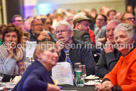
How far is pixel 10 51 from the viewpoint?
4.88m

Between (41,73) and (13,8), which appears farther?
Answer: (13,8)

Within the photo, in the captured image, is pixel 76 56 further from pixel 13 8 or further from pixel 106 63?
pixel 13 8

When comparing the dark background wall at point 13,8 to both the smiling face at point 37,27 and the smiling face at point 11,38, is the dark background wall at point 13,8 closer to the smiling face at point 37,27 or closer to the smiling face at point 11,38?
the smiling face at point 37,27

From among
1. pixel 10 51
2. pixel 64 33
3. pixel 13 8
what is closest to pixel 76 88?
pixel 64 33

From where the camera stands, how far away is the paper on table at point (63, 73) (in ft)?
12.1

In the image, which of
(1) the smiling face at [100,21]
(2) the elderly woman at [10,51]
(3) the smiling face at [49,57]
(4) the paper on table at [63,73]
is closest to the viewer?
(3) the smiling face at [49,57]

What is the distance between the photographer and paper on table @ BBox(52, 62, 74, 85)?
12.1ft

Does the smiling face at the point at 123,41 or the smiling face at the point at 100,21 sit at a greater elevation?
the smiling face at the point at 123,41

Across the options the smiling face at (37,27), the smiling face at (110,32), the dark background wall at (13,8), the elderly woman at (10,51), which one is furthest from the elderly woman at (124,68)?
the dark background wall at (13,8)

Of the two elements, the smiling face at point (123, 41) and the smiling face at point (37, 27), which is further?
the smiling face at point (37, 27)

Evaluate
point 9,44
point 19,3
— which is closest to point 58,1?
point 19,3

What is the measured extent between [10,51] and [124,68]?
6.59 ft

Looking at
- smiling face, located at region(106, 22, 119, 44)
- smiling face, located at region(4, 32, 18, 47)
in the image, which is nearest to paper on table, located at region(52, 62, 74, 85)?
smiling face, located at region(106, 22, 119, 44)

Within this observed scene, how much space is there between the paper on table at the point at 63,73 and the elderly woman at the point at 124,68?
37 centimetres
